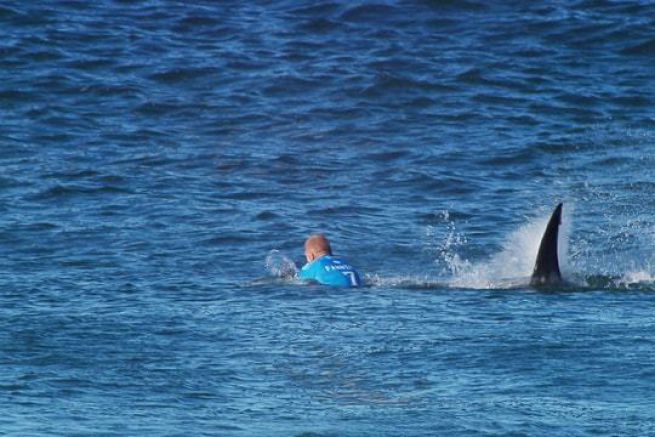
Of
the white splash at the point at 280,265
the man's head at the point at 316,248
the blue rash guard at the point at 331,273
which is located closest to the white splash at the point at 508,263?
the blue rash guard at the point at 331,273

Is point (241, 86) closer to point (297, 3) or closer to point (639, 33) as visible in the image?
point (297, 3)

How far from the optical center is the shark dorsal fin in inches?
570

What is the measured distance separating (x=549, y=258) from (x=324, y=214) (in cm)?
517

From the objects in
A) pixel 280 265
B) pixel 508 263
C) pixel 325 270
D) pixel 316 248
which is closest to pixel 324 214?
pixel 280 265

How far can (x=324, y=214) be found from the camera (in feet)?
63.4

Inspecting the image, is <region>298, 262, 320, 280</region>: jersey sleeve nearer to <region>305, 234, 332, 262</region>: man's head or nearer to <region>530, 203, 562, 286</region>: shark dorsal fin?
<region>305, 234, 332, 262</region>: man's head

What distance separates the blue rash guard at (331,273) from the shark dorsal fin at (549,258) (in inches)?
68.2

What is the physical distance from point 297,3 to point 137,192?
1113cm

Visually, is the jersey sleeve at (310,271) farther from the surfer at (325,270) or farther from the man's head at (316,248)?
the man's head at (316,248)

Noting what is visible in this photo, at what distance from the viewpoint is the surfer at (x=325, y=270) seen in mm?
14891

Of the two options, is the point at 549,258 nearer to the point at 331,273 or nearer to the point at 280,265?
the point at 331,273

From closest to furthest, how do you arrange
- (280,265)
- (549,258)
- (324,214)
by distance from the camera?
(549,258)
(280,265)
(324,214)

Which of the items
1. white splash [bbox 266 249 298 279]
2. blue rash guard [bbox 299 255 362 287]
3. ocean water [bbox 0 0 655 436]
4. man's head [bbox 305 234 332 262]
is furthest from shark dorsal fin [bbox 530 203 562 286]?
white splash [bbox 266 249 298 279]

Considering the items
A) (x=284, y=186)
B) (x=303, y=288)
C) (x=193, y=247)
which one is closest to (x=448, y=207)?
(x=284, y=186)
